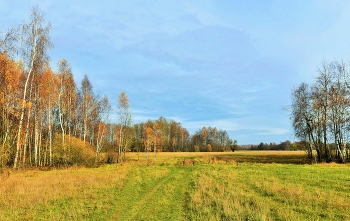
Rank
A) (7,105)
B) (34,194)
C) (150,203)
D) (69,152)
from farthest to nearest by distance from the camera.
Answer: (69,152) → (7,105) → (34,194) → (150,203)

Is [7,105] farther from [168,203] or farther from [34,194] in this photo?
[168,203]

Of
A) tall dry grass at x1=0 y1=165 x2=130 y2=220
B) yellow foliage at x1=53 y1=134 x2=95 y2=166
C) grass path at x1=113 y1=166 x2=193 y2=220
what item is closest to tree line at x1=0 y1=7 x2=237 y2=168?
yellow foliage at x1=53 y1=134 x2=95 y2=166

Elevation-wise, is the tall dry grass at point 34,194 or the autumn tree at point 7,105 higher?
the autumn tree at point 7,105

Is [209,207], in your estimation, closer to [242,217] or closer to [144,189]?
[242,217]

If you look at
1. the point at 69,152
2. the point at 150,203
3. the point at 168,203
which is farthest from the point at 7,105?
the point at 168,203

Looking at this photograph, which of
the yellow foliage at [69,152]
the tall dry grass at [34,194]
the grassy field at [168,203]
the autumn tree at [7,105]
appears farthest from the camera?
the yellow foliage at [69,152]

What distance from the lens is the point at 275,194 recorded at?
11938 mm

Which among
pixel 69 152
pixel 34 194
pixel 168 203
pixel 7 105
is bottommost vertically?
pixel 168 203

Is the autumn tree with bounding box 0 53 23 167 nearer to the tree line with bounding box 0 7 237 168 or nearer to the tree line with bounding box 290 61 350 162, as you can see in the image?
the tree line with bounding box 0 7 237 168

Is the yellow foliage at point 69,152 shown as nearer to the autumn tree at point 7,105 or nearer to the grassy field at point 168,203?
the autumn tree at point 7,105

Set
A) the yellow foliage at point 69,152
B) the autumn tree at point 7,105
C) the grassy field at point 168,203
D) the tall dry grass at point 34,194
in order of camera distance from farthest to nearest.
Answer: the yellow foliage at point 69,152, the autumn tree at point 7,105, the tall dry grass at point 34,194, the grassy field at point 168,203

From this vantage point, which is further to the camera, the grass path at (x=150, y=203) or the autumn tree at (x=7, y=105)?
the autumn tree at (x=7, y=105)

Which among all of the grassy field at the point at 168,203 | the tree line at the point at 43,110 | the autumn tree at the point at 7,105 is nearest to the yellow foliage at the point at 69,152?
the tree line at the point at 43,110

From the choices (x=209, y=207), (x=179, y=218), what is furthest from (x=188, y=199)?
(x=179, y=218)
